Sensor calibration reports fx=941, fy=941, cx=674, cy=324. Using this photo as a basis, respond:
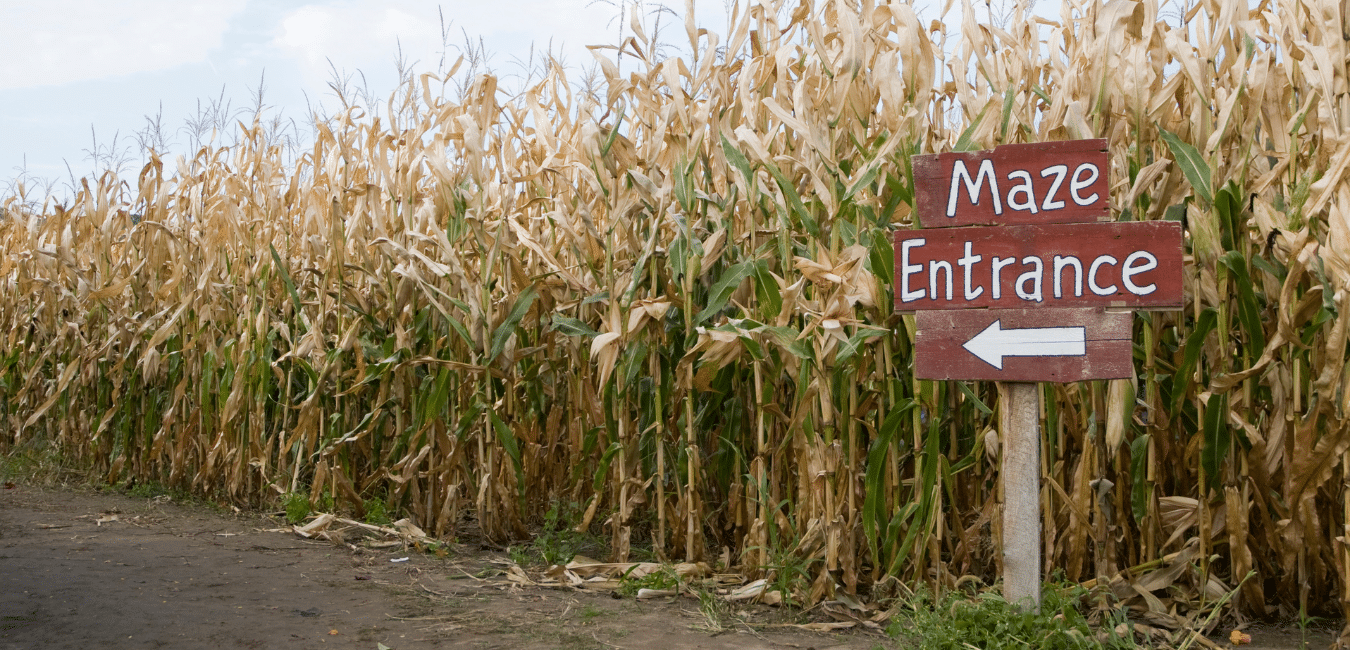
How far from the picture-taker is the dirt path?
2818 millimetres

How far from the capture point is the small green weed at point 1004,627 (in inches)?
99.4

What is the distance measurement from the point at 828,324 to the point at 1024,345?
545 mm

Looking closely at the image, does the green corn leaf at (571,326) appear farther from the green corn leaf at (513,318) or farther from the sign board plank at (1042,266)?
the sign board plank at (1042,266)

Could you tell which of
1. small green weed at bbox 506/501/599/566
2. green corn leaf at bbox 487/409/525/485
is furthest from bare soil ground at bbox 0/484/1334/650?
green corn leaf at bbox 487/409/525/485

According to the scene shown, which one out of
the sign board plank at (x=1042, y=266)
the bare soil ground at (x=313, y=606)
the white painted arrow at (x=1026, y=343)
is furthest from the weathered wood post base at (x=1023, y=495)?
the bare soil ground at (x=313, y=606)

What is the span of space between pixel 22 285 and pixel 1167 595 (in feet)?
24.4

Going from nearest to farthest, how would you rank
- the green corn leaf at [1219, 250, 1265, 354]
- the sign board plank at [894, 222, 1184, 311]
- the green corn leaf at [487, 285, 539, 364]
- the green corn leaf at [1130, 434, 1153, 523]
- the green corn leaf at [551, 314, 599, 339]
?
the sign board plank at [894, 222, 1184, 311]
the green corn leaf at [1219, 250, 1265, 354]
the green corn leaf at [1130, 434, 1153, 523]
the green corn leaf at [551, 314, 599, 339]
the green corn leaf at [487, 285, 539, 364]

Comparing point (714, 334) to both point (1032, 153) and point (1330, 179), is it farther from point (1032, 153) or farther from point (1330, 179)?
point (1330, 179)

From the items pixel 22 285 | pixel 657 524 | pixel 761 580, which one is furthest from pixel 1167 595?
pixel 22 285

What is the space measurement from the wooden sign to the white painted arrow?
310 millimetres

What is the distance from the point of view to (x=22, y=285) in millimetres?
6812

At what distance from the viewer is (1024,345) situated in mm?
2572

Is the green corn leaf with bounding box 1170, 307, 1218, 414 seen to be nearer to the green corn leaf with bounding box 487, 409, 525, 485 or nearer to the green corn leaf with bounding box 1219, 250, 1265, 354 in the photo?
the green corn leaf with bounding box 1219, 250, 1265, 354

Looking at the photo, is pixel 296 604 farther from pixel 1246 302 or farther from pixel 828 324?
pixel 1246 302
